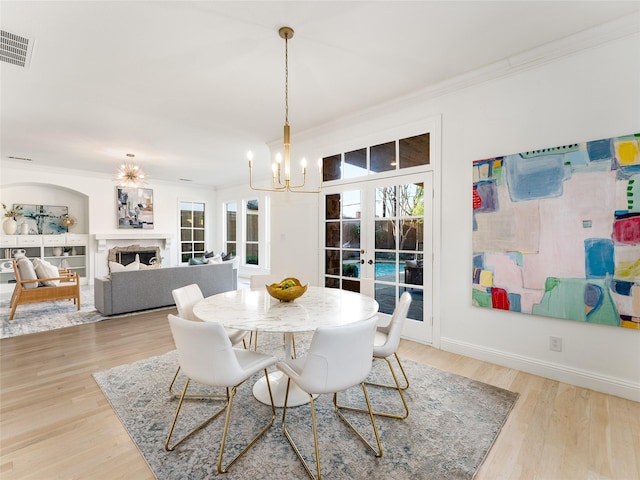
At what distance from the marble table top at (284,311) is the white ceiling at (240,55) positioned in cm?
201

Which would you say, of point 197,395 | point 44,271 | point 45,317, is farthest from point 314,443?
point 44,271

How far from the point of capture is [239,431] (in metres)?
1.85

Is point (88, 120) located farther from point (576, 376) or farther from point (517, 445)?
point (576, 376)

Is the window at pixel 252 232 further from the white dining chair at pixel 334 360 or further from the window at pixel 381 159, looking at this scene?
the white dining chair at pixel 334 360

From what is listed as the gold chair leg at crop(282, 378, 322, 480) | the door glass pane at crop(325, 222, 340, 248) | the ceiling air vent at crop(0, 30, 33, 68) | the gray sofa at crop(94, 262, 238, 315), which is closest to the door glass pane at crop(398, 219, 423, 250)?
the door glass pane at crop(325, 222, 340, 248)

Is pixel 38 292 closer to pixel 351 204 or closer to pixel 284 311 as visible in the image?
pixel 284 311

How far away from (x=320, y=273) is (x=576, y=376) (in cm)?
279

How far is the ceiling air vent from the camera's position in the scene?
2297mm

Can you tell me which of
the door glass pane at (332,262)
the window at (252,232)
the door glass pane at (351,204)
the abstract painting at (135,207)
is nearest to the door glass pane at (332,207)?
the door glass pane at (351,204)

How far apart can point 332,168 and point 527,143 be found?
223 cm

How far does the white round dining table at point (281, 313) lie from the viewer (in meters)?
1.73

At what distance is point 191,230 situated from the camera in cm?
896

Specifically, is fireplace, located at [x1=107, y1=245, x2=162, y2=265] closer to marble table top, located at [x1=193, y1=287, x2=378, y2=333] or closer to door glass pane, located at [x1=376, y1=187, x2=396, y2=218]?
door glass pane, located at [x1=376, y1=187, x2=396, y2=218]

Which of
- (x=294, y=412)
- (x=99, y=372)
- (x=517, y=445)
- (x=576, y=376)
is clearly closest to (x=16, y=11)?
(x=99, y=372)
